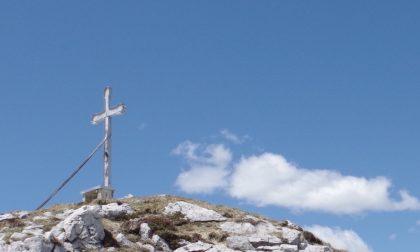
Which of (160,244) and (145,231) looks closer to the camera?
(160,244)

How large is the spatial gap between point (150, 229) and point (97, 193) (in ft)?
22.9

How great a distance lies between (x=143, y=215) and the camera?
132 ft

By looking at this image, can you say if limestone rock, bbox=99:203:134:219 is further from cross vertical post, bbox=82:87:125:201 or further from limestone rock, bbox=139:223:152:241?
limestone rock, bbox=139:223:152:241

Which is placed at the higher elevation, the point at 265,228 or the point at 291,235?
the point at 265,228

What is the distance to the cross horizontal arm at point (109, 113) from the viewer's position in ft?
147

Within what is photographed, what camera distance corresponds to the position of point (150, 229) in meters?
37.7

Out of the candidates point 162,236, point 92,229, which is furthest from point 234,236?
point 92,229

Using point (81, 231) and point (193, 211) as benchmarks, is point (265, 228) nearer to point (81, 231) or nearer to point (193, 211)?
point (193, 211)

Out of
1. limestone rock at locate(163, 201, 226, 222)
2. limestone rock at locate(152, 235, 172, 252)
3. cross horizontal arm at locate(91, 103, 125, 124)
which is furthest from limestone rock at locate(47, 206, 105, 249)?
cross horizontal arm at locate(91, 103, 125, 124)

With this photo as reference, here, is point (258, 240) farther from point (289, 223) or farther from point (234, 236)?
point (289, 223)

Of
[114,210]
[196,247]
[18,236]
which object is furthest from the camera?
[114,210]

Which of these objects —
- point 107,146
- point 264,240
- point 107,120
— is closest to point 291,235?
point 264,240

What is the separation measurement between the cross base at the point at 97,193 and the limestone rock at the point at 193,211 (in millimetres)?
3936

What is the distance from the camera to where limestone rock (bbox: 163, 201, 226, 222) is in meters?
41.2
